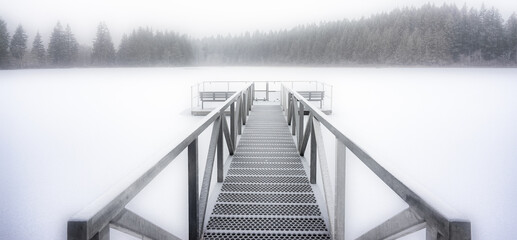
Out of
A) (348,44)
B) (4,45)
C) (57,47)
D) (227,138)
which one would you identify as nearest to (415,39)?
(348,44)

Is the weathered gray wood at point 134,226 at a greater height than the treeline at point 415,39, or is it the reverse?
the treeline at point 415,39

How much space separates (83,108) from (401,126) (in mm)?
23320

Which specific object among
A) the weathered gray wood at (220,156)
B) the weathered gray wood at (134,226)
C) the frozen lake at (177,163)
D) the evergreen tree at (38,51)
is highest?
the evergreen tree at (38,51)

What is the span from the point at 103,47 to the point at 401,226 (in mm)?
120404

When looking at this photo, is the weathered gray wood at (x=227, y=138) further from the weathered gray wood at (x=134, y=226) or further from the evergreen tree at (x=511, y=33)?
the evergreen tree at (x=511, y=33)

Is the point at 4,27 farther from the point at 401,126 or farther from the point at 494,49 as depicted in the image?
the point at 494,49

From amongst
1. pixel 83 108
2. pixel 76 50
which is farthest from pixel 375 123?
pixel 76 50

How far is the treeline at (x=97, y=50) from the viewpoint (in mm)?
95000

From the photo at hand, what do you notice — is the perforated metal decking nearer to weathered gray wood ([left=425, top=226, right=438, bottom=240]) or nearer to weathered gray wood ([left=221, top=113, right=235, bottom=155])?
weathered gray wood ([left=221, top=113, right=235, bottom=155])

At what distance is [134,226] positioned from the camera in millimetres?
1888

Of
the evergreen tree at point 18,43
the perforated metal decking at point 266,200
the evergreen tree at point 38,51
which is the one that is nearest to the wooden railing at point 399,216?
the perforated metal decking at point 266,200

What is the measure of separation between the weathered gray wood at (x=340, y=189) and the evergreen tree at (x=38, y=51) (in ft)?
361

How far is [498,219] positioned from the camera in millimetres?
9555

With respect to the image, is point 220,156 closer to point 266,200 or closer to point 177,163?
point 266,200
